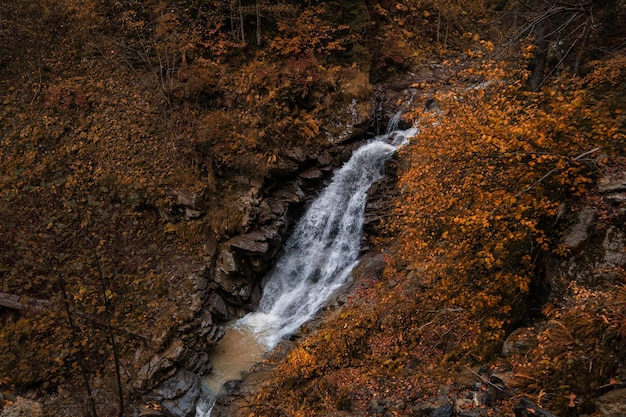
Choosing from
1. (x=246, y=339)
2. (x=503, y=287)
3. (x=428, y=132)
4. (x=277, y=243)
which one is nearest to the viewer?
(x=503, y=287)

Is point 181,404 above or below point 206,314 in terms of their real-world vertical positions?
below

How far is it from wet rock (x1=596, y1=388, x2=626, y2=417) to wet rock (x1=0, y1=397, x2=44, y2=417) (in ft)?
31.2

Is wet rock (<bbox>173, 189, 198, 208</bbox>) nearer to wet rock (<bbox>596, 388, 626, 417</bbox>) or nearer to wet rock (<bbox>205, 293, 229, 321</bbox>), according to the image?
wet rock (<bbox>205, 293, 229, 321</bbox>)

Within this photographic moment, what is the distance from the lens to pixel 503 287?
5715mm

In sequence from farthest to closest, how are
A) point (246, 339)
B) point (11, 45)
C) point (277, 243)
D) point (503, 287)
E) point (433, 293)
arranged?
point (11, 45) → point (277, 243) → point (246, 339) → point (433, 293) → point (503, 287)

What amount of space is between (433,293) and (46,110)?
1644 centimetres

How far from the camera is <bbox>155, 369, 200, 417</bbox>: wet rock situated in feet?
33.0

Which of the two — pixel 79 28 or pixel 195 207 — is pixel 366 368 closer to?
pixel 195 207

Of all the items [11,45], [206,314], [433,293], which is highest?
[11,45]

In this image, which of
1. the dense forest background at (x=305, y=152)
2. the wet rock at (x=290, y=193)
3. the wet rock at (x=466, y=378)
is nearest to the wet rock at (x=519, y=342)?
the dense forest background at (x=305, y=152)

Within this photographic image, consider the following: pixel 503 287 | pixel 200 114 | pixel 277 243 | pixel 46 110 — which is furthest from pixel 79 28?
pixel 503 287

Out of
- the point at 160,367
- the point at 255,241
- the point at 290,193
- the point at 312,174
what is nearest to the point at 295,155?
the point at 312,174

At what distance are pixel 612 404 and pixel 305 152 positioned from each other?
1200 cm

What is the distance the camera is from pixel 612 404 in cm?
325
